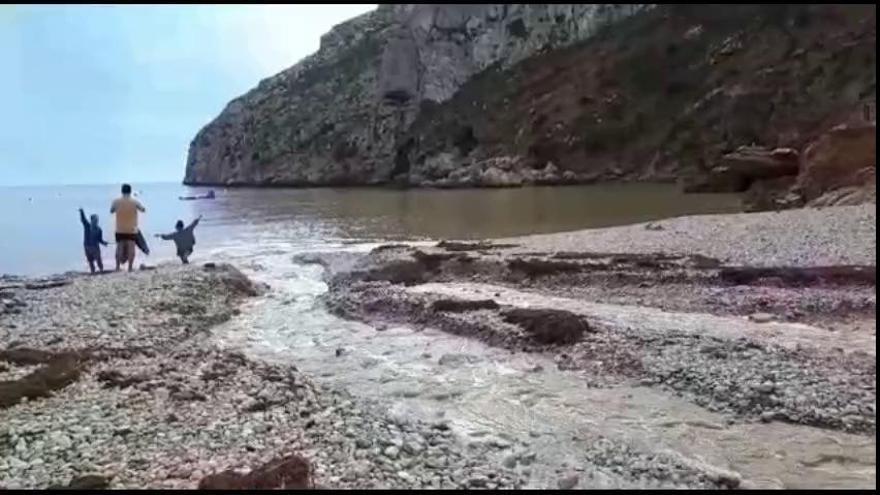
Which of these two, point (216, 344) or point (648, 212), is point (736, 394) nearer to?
point (216, 344)

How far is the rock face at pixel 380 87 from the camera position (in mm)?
91125

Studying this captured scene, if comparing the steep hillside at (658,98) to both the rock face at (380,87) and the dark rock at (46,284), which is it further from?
the dark rock at (46,284)

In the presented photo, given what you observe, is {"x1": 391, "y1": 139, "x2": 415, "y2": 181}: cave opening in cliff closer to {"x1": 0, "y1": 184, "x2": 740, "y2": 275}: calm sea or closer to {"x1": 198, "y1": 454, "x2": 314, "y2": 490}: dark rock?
{"x1": 0, "y1": 184, "x2": 740, "y2": 275}: calm sea

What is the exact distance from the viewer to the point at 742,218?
23.3 metres

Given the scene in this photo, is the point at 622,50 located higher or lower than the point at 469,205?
higher

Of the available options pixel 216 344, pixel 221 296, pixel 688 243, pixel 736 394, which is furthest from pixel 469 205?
pixel 736 394

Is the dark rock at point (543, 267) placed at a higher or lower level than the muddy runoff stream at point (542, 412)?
higher

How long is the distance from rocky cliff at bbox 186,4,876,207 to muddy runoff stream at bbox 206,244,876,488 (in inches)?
1020

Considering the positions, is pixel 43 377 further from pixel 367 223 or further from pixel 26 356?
pixel 367 223

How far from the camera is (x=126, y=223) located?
19.0 meters

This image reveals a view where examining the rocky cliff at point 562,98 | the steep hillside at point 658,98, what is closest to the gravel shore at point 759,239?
the rocky cliff at point 562,98

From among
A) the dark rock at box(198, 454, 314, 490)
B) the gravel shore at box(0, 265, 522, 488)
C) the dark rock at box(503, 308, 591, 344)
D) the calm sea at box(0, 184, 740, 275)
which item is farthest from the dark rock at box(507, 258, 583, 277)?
the calm sea at box(0, 184, 740, 275)

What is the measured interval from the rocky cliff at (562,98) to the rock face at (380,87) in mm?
214

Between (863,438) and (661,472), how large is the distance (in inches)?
87.6
